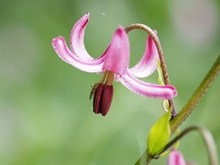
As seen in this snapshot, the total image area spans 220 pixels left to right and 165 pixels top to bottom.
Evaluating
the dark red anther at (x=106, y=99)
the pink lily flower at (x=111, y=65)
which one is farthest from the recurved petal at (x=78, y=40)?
the dark red anther at (x=106, y=99)

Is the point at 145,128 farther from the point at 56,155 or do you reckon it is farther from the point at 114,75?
the point at 114,75

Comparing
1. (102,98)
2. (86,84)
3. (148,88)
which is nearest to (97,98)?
(102,98)

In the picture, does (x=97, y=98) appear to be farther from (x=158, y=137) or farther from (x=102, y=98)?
(x=158, y=137)

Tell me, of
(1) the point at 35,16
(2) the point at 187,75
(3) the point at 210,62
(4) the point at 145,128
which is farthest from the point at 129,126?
(1) the point at 35,16

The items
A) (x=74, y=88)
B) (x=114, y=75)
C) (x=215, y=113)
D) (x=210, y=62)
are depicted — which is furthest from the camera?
(x=210, y=62)

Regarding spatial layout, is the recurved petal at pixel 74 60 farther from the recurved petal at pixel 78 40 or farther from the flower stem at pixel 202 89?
the flower stem at pixel 202 89

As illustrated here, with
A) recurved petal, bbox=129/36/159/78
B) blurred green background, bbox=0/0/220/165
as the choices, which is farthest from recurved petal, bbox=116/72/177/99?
blurred green background, bbox=0/0/220/165
